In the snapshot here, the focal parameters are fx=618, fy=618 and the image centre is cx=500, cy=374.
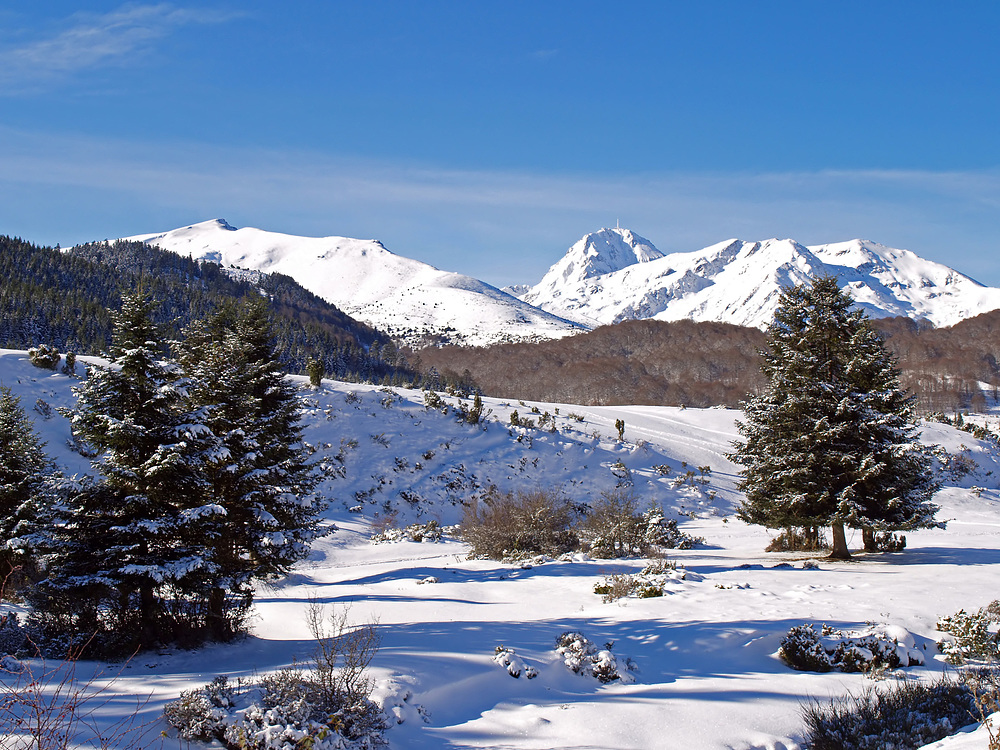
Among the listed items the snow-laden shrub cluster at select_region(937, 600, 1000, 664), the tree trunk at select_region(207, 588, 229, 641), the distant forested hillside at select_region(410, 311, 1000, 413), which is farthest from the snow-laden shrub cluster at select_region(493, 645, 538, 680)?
the distant forested hillside at select_region(410, 311, 1000, 413)

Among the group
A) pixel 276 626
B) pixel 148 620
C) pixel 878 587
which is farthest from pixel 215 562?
pixel 878 587

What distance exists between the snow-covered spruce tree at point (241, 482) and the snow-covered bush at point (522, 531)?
767 centimetres

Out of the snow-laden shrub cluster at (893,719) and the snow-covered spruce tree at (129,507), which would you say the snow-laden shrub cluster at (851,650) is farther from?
the snow-covered spruce tree at (129,507)

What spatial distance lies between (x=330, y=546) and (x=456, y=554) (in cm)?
514

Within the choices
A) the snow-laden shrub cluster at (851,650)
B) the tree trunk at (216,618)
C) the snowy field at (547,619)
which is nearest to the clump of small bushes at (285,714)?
the snowy field at (547,619)

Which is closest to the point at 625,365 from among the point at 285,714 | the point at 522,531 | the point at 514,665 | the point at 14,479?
the point at 522,531

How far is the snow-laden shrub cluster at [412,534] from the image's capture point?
2469 cm

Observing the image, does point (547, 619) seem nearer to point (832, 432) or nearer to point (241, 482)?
point (241, 482)

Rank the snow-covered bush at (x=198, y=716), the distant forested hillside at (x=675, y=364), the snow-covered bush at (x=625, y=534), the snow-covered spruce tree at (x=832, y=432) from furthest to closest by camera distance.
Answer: the distant forested hillside at (x=675, y=364)
the snow-covered bush at (x=625, y=534)
the snow-covered spruce tree at (x=832, y=432)
the snow-covered bush at (x=198, y=716)

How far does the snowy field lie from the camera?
6863mm

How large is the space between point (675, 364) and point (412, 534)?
4757 inches

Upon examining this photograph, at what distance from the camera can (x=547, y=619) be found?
11.7m

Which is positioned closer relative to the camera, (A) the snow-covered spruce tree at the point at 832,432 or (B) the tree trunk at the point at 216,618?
(B) the tree trunk at the point at 216,618

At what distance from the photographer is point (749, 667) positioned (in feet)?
29.2
